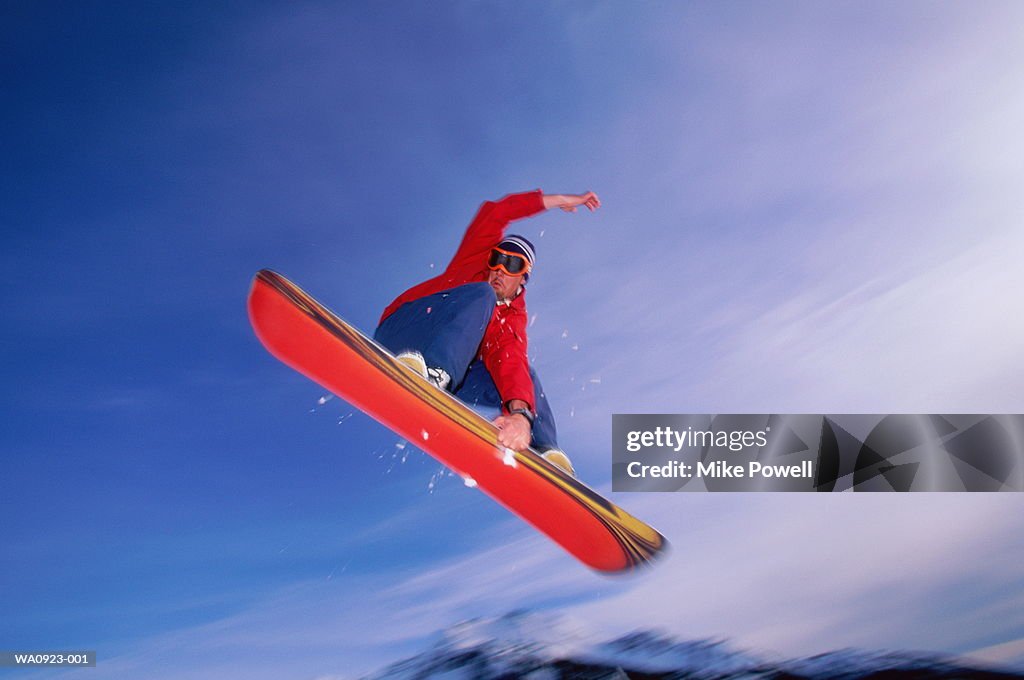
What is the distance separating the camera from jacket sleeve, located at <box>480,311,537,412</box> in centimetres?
371

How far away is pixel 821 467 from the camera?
588 cm

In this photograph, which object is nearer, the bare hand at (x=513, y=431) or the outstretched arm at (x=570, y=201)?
the bare hand at (x=513, y=431)

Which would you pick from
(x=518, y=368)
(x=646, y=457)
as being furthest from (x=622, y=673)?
(x=518, y=368)

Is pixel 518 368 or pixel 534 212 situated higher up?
pixel 534 212

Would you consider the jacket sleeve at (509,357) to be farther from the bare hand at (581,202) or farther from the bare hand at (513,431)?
the bare hand at (581,202)

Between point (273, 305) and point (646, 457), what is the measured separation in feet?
11.0

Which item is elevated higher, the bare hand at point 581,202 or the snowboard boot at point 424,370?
the bare hand at point 581,202

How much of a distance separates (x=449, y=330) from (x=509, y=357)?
18.0 inches

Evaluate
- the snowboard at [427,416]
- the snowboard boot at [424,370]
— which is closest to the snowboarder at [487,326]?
the snowboard boot at [424,370]

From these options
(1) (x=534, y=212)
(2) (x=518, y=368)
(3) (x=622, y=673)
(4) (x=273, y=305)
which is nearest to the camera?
(4) (x=273, y=305)

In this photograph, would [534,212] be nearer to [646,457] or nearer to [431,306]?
[431,306]

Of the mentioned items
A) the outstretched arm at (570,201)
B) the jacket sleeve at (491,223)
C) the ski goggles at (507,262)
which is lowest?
the ski goggles at (507,262)

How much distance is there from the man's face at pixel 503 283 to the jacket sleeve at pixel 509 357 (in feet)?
0.36

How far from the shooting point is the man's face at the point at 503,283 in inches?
157
